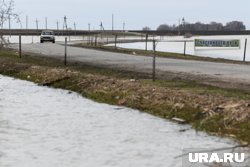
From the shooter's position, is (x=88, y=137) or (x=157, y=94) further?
(x=157, y=94)

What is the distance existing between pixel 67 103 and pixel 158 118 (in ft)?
12.4

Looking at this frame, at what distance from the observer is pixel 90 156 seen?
970 cm

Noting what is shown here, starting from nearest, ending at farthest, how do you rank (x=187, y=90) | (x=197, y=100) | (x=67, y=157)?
(x=67, y=157)
(x=197, y=100)
(x=187, y=90)

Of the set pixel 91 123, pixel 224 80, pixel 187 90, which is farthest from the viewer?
pixel 224 80

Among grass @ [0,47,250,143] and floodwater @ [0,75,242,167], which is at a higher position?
grass @ [0,47,250,143]

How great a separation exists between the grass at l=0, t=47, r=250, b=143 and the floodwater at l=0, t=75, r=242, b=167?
0.45 metres

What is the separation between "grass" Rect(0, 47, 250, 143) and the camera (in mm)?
11898

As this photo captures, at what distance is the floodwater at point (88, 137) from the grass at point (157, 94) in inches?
17.6

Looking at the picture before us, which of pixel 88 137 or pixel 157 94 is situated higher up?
pixel 157 94

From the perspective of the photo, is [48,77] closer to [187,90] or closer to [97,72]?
[97,72]

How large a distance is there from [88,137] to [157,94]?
439 centimetres

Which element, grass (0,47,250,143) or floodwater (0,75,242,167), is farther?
grass (0,47,250,143)

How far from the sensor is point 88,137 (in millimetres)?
11352

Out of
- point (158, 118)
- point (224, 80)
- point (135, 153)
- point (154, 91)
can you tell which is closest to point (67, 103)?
point (154, 91)
